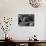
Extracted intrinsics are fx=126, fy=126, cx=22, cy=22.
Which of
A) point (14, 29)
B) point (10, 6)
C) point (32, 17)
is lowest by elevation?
point (14, 29)

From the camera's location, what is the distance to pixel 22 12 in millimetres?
3654

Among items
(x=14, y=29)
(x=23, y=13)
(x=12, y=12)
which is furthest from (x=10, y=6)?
(x=14, y=29)

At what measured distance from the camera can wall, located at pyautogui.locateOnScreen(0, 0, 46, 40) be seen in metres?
3.60

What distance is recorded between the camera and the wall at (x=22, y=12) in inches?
142

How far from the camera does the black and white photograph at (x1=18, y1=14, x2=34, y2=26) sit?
3.63 meters

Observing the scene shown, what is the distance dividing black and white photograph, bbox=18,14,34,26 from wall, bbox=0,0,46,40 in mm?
87

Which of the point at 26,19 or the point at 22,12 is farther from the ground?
the point at 22,12

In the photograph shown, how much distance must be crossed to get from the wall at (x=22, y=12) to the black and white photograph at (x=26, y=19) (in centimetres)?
9

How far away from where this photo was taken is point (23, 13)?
3.65m

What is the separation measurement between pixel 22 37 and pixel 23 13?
694 millimetres

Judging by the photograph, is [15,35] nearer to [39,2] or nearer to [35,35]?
[35,35]

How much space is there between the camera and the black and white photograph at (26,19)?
143 inches

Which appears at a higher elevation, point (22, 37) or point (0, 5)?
point (0, 5)

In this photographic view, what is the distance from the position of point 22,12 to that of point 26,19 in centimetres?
23
